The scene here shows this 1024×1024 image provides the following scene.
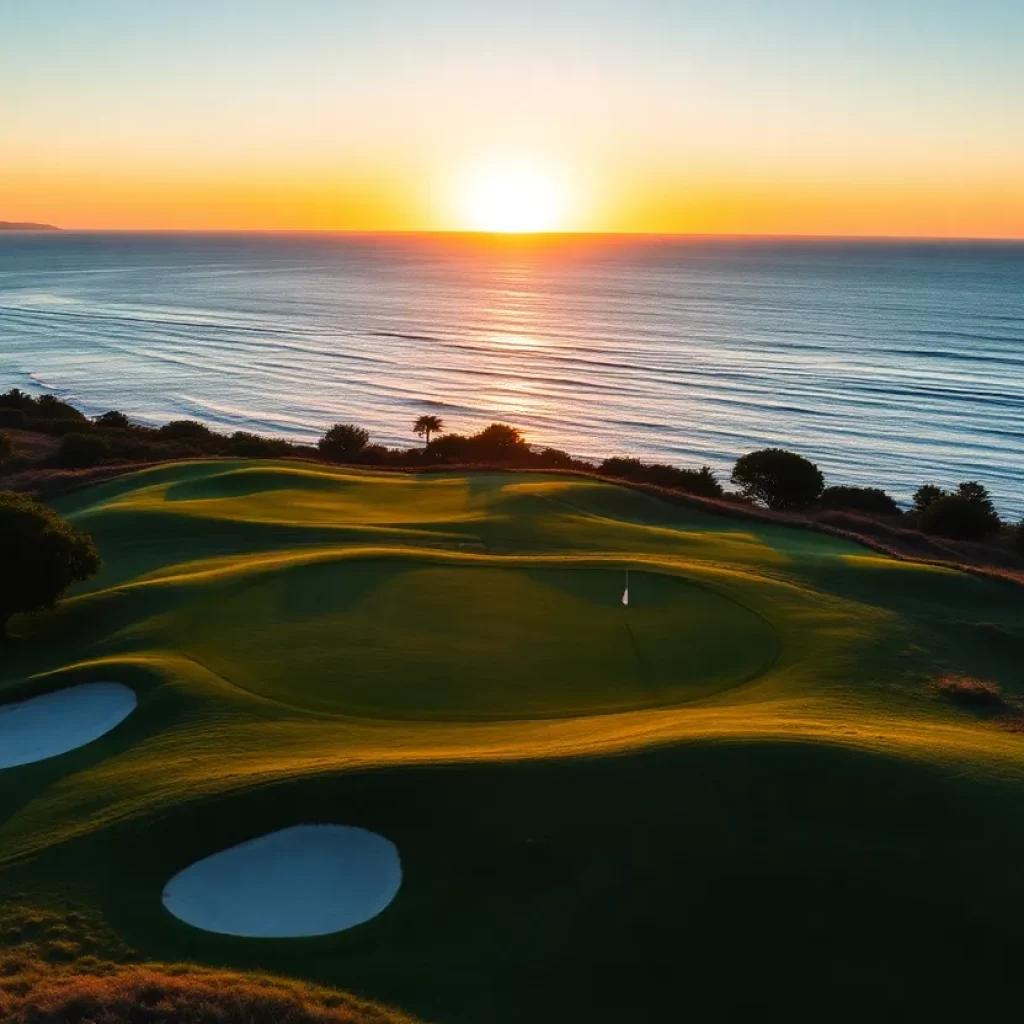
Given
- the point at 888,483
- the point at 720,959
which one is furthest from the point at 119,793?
the point at 888,483

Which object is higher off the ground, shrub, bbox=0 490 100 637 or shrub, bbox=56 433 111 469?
shrub, bbox=0 490 100 637

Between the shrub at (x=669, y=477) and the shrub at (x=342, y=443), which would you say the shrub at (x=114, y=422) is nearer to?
the shrub at (x=342, y=443)

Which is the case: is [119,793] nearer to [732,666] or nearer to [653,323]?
[732,666]

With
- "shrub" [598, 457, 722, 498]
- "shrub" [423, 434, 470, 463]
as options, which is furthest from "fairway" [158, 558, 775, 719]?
"shrub" [423, 434, 470, 463]

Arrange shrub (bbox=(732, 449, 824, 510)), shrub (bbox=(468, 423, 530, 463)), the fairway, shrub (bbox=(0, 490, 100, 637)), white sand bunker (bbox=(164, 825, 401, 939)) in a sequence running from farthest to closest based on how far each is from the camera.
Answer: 1. shrub (bbox=(468, 423, 530, 463))
2. shrub (bbox=(732, 449, 824, 510))
3. shrub (bbox=(0, 490, 100, 637))
4. the fairway
5. white sand bunker (bbox=(164, 825, 401, 939))

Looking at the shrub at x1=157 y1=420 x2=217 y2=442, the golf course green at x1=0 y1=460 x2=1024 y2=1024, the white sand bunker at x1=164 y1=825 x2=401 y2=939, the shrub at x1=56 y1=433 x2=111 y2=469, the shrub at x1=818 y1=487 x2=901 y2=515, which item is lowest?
the shrub at x1=157 y1=420 x2=217 y2=442

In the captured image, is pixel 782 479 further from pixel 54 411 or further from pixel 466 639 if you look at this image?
pixel 54 411

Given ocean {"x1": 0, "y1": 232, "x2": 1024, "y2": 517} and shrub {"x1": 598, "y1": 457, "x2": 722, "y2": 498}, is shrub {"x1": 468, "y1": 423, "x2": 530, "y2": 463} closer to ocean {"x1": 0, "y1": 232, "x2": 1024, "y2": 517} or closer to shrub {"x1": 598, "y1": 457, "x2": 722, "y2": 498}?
shrub {"x1": 598, "y1": 457, "x2": 722, "y2": 498}

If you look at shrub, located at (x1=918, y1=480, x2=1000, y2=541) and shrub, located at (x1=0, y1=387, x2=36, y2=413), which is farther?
shrub, located at (x1=0, y1=387, x2=36, y2=413)
